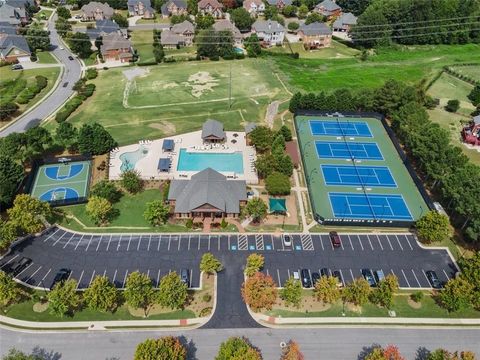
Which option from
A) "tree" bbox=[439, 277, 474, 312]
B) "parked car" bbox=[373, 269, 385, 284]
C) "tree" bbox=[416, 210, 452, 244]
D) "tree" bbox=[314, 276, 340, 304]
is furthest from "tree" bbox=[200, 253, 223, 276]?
"tree" bbox=[416, 210, 452, 244]

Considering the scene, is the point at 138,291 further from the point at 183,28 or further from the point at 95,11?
the point at 95,11

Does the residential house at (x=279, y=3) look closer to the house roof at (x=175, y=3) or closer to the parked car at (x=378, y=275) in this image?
the house roof at (x=175, y=3)

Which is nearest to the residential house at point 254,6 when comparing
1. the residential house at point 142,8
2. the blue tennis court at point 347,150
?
the residential house at point 142,8

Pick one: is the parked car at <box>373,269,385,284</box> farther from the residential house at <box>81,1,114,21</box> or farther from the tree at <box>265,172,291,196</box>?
the residential house at <box>81,1,114,21</box>

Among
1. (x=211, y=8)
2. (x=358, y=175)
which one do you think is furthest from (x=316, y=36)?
(x=358, y=175)

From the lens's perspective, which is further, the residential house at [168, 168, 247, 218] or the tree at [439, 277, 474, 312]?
the residential house at [168, 168, 247, 218]

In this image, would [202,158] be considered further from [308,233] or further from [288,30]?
[288,30]
